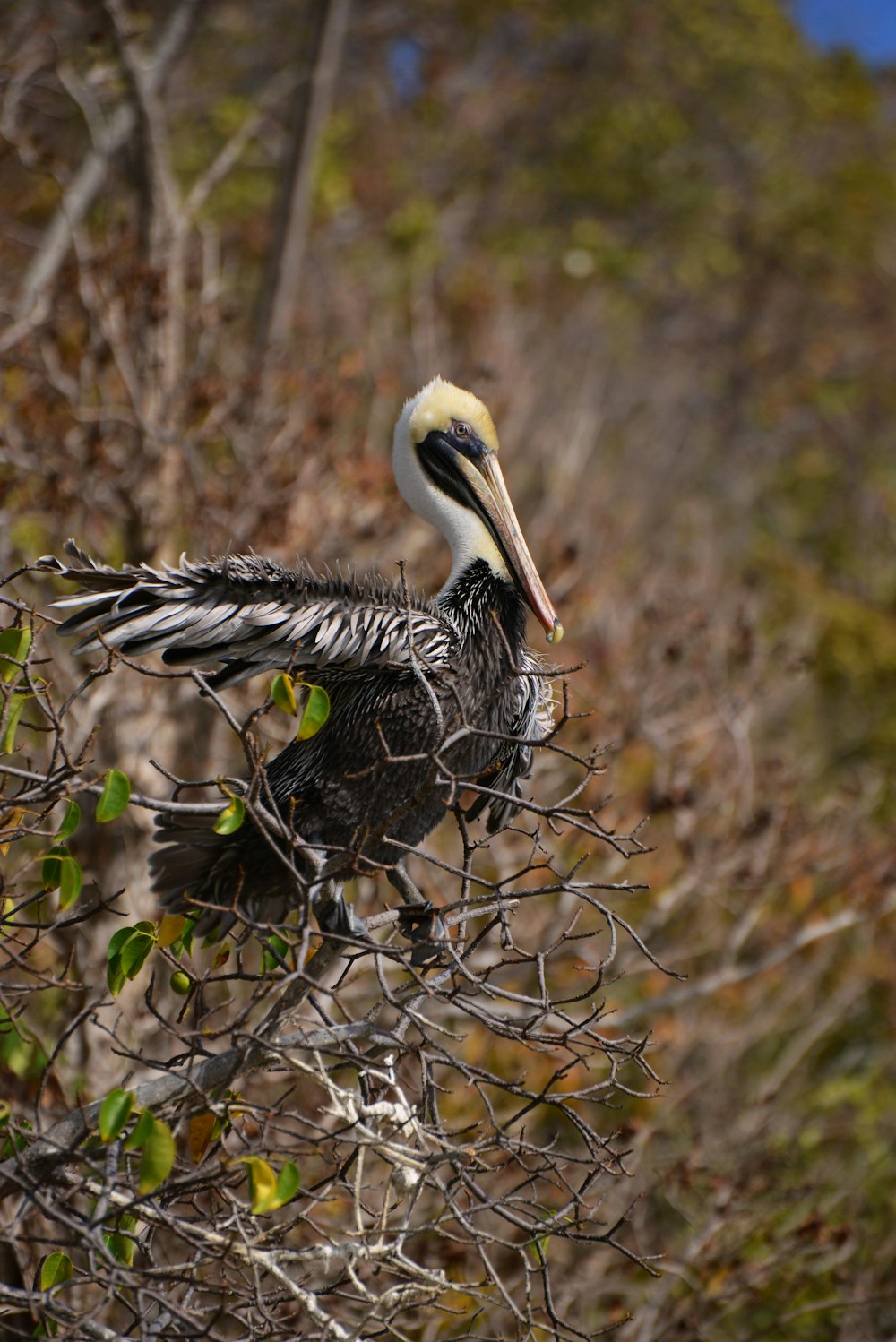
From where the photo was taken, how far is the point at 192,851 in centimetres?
395

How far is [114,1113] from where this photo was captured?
2.62 m

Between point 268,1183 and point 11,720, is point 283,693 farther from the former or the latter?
point 268,1183

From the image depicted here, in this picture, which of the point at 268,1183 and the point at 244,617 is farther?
the point at 244,617

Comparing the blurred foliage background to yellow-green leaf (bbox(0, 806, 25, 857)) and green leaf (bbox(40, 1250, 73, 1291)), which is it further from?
yellow-green leaf (bbox(0, 806, 25, 857))

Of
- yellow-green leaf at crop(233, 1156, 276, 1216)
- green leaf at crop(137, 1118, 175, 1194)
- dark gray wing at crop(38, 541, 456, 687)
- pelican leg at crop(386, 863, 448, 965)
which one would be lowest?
green leaf at crop(137, 1118, 175, 1194)

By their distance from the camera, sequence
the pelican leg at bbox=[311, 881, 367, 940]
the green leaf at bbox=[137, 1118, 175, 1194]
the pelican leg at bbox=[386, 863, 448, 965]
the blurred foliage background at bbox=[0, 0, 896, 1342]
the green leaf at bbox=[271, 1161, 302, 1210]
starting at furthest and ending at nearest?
1. the blurred foliage background at bbox=[0, 0, 896, 1342]
2. the pelican leg at bbox=[311, 881, 367, 940]
3. the pelican leg at bbox=[386, 863, 448, 965]
4. the green leaf at bbox=[271, 1161, 302, 1210]
5. the green leaf at bbox=[137, 1118, 175, 1194]

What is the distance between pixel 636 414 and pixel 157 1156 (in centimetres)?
1431

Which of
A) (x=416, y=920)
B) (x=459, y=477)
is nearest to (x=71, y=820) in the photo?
(x=416, y=920)

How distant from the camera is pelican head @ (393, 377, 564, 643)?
3.97 metres

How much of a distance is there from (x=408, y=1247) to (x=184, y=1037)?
3.49 metres

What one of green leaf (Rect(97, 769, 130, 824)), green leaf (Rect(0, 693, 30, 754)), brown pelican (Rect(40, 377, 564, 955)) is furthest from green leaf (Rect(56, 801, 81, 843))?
brown pelican (Rect(40, 377, 564, 955))

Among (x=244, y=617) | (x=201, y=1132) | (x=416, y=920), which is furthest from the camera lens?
(x=416, y=920)

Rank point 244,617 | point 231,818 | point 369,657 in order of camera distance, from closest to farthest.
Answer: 1. point 231,818
2. point 244,617
3. point 369,657

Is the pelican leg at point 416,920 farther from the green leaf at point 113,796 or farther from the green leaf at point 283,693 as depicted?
the green leaf at point 113,796
